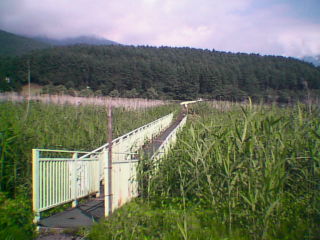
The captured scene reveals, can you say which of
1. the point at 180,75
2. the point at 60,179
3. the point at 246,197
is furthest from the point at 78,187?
the point at 180,75

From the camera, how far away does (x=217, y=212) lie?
184 inches

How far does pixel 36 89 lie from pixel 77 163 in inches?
705

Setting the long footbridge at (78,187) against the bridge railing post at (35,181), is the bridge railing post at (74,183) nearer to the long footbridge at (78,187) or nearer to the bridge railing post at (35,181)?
the long footbridge at (78,187)

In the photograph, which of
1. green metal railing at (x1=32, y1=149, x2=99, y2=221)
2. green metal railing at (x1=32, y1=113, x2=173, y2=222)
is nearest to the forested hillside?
green metal railing at (x1=32, y1=113, x2=173, y2=222)

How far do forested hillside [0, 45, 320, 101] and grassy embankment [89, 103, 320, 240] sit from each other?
4.24 feet

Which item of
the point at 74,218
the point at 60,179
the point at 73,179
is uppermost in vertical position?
the point at 60,179

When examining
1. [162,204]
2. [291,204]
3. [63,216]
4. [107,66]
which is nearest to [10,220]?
[63,216]

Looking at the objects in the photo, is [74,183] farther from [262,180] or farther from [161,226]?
[262,180]

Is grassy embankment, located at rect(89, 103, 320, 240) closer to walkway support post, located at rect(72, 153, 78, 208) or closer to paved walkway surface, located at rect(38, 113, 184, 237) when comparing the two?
paved walkway surface, located at rect(38, 113, 184, 237)

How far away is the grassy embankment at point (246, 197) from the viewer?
159 inches

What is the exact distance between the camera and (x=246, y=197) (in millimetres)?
4246

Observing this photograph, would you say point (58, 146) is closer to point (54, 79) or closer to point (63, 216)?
point (63, 216)

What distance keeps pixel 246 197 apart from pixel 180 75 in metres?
9.10

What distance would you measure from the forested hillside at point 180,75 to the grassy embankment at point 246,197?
4.24 feet
